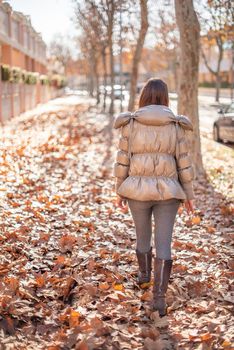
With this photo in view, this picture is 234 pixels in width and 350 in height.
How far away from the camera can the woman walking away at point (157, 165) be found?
3.88 m

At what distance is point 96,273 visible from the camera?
492 cm

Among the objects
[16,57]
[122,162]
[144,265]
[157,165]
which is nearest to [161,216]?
[157,165]

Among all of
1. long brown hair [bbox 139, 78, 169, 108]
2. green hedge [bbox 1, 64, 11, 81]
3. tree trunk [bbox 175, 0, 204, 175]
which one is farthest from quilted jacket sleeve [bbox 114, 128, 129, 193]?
green hedge [bbox 1, 64, 11, 81]

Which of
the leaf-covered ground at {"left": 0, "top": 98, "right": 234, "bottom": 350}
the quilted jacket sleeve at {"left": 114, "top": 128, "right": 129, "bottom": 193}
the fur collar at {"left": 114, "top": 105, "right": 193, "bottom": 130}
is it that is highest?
the fur collar at {"left": 114, "top": 105, "right": 193, "bottom": 130}

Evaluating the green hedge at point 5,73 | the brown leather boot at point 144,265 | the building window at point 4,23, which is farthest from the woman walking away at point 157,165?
the building window at point 4,23

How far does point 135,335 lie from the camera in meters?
A: 3.71

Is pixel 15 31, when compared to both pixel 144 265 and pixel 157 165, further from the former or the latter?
pixel 157 165

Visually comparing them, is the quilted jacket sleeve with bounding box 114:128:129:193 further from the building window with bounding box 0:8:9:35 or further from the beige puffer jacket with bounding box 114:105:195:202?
the building window with bounding box 0:8:9:35

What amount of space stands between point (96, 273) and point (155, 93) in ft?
6.40

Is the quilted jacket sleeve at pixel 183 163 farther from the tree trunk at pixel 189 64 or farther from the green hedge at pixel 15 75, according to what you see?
the green hedge at pixel 15 75

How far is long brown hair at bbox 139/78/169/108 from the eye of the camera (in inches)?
154

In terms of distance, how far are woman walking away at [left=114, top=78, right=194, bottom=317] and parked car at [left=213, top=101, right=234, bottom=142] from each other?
40.2 feet

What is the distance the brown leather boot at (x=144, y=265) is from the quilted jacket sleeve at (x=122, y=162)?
711 millimetres

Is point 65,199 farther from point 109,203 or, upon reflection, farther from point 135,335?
point 135,335
